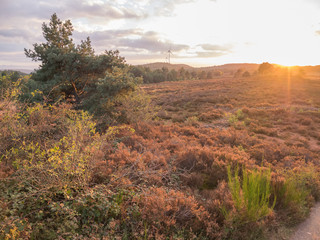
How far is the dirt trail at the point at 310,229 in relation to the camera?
368 cm

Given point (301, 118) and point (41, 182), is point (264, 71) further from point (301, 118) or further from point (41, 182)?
point (41, 182)

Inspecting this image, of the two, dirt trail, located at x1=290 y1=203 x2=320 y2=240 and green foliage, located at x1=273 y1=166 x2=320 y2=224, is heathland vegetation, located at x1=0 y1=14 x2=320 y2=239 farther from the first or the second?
dirt trail, located at x1=290 y1=203 x2=320 y2=240

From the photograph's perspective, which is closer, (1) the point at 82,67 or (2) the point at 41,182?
(2) the point at 41,182

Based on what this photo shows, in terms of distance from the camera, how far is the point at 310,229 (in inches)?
153

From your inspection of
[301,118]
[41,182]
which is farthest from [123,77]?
[301,118]

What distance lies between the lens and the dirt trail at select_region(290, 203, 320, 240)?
12.1ft

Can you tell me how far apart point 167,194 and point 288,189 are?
126 inches

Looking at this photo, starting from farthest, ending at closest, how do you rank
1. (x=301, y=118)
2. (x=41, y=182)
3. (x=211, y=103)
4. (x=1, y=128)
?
(x=211, y=103) → (x=301, y=118) → (x=1, y=128) → (x=41, y=182)

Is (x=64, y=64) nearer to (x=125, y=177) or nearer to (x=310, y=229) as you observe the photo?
(x=125, y=177)

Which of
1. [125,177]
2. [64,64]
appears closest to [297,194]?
[125,177]

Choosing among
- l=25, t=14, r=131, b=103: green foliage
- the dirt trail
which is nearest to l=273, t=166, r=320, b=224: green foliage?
the dirt trail

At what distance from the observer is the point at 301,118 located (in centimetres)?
1390

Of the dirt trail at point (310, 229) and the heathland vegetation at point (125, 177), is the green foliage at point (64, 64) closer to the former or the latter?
the heathland vegetation at point (125, 177)

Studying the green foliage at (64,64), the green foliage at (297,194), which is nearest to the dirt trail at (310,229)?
the green foliage at (297,194)
